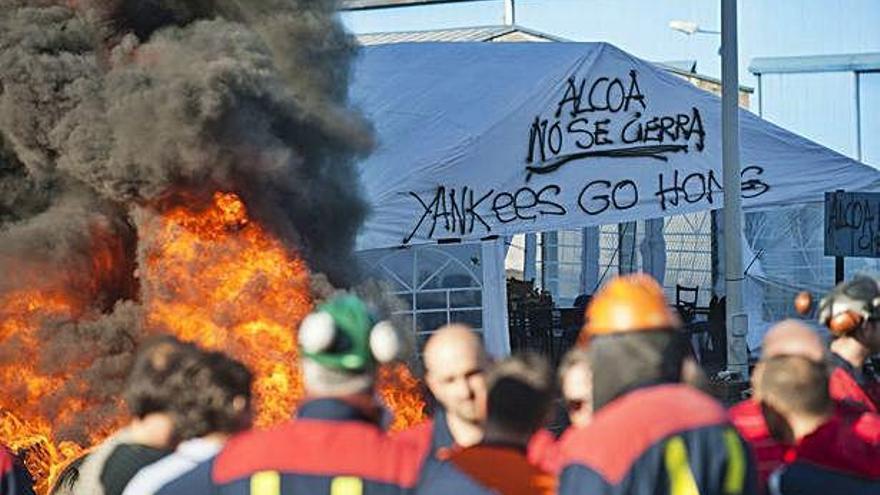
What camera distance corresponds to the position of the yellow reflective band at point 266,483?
4070 millimetres

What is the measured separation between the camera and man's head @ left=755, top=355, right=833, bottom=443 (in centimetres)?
446

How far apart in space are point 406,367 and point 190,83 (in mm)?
2852

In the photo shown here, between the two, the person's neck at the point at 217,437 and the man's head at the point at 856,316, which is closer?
the person's neck at the point at 217,437

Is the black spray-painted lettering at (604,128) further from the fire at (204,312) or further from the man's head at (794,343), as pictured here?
the man's head at (794,343)

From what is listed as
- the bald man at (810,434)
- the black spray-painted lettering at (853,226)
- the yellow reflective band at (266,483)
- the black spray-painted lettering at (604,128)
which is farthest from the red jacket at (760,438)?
the black spray-painted lettering at (604,128)

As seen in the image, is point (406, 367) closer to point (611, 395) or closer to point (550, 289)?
point (611, 395)

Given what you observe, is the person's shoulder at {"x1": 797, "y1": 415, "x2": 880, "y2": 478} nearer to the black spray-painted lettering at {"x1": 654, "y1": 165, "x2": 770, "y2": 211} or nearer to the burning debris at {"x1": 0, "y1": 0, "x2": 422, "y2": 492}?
the burning debris at {"x1": 0, "y1": 0, "x2": 422, "y2": 492}

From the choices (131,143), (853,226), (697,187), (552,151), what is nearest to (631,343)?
(131,143)

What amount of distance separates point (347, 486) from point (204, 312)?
8406 mm

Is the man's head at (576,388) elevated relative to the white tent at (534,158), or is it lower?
lower

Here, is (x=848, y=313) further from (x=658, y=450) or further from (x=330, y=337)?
(x=330, y=337)

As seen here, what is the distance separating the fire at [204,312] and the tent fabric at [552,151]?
3.19m

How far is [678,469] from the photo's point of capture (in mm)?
3764

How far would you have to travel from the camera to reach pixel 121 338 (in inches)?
505
